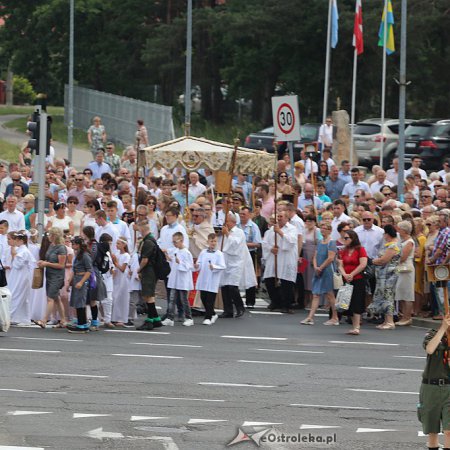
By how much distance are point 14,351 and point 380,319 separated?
669cm

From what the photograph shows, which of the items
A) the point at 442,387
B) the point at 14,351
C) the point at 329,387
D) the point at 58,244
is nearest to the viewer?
the point at 442,387

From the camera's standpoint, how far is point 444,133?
139 ft

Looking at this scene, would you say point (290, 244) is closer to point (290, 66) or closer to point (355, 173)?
point (355, 173)

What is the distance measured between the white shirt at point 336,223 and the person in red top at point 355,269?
1885 millimetres

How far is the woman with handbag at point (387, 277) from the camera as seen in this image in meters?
21.9

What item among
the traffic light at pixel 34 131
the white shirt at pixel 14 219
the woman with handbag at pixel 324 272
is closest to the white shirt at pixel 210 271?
the woman with handbag at pixel 324 272

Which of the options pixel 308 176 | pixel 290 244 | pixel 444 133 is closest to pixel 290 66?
pixel 444 133

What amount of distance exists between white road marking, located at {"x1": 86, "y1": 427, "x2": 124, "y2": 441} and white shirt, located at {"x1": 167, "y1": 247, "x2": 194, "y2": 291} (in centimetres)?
835

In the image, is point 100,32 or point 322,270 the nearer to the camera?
point 322,270

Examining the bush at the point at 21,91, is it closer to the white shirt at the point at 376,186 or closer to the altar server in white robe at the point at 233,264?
the white shirt at the point at 376,186

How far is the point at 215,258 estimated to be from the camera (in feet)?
72.5

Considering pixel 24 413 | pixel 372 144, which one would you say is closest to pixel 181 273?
pixel 24 413

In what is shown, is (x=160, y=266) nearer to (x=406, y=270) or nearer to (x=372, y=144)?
(x=406, y=270)

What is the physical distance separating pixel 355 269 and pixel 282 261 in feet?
7.25
